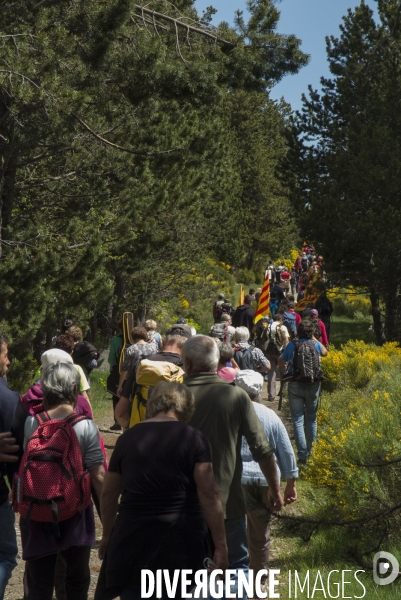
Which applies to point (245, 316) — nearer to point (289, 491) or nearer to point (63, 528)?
point (289, 491)

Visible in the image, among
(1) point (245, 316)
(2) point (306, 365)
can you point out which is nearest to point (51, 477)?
(2) point (306, 365)

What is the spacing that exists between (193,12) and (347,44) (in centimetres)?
1009

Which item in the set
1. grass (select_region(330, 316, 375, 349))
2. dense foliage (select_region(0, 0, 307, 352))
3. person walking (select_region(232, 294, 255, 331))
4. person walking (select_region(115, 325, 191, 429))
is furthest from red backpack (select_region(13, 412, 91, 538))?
grass (select_region(330, 316, 375, 349))

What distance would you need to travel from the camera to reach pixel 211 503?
13.4ft

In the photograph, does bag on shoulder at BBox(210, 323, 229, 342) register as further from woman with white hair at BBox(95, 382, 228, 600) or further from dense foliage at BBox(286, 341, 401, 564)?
woman with white hair at BBox(95, 382, 228, 600)

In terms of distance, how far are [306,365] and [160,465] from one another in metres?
5.96

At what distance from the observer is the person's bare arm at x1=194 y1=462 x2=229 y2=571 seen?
406cm

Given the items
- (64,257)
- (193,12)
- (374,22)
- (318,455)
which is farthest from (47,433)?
(374,22)

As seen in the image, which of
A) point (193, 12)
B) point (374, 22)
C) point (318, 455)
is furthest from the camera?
point (374, 22)

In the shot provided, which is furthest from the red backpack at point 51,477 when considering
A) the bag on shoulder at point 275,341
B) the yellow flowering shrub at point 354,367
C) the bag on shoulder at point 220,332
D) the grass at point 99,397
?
the bag on shoulder at point 220,332

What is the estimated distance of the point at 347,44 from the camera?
27.8 meters

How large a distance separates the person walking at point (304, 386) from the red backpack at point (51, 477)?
5425mm

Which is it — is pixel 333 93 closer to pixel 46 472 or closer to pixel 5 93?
pixel 5 93

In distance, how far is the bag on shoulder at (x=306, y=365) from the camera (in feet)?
32.1
